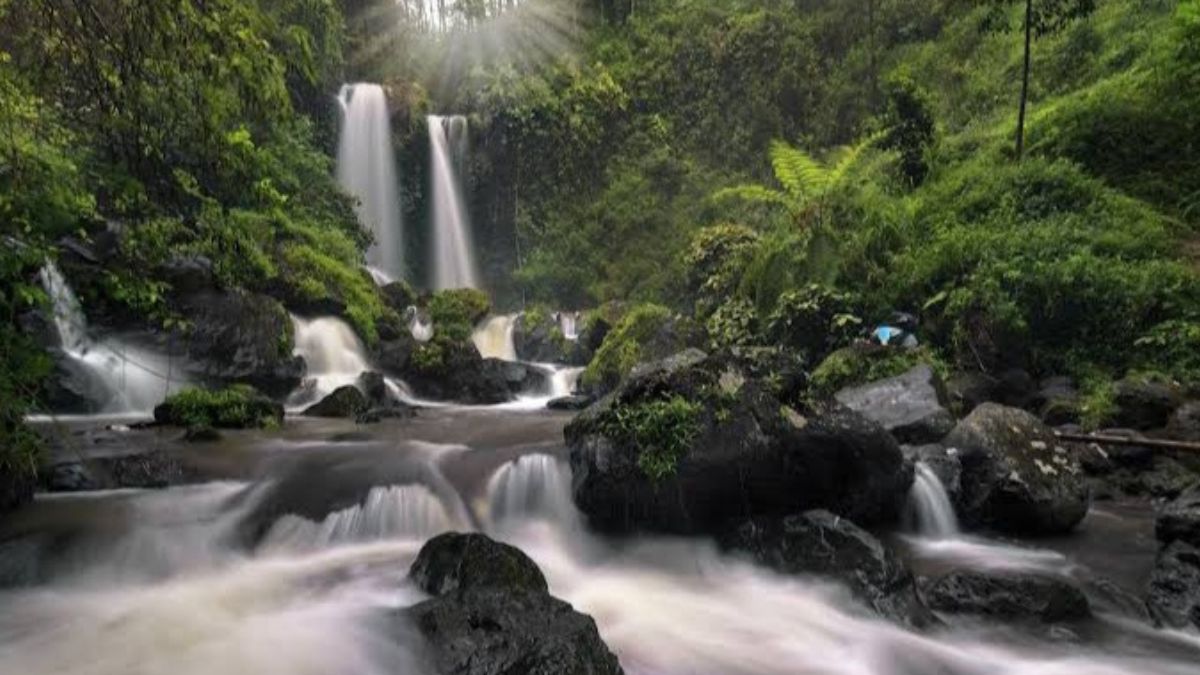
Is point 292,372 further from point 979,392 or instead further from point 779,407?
point 979,392

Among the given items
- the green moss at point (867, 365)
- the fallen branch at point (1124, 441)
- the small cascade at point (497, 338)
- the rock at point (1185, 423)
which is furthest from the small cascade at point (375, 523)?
the small cascade at point (497, 338)

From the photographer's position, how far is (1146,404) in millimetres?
8656

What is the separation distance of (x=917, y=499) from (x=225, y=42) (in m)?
6.80

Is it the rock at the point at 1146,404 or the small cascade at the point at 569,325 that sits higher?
the small cascade at the point at 569,325

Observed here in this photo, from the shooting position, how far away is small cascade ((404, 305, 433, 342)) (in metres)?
17.8

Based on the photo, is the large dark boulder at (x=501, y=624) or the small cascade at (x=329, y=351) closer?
the large dark boulder at (x=501, y=624)

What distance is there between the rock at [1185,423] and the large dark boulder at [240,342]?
1244cm

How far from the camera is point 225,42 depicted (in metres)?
3.65

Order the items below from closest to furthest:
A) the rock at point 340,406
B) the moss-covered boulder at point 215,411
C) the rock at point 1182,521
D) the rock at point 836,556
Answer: the rock at point 836,556, the rock at point 1182,521, the moss-covered boulder at point 215,411, the rock at point 340,406

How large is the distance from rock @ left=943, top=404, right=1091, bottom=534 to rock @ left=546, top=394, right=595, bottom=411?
23.4 feet

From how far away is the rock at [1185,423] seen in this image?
7898mm

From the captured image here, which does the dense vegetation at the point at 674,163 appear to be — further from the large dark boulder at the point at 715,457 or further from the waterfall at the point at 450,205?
the large dark boulder at the point at 715,457

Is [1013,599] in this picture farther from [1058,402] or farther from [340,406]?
[340,406]

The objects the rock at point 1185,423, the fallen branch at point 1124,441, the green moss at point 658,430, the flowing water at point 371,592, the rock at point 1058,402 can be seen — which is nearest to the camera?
the flowing water at point 371,592
